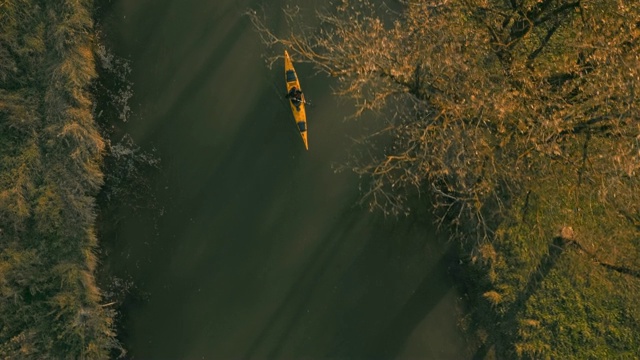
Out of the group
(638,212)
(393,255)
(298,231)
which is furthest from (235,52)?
(638,212)

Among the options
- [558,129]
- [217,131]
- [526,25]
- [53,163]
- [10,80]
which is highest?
[526,25]

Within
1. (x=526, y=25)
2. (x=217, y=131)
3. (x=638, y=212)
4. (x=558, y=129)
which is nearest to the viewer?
(x=558, y=129)

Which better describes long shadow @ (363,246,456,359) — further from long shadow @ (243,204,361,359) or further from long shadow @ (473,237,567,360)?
long shadow @ (243,204,361,359)

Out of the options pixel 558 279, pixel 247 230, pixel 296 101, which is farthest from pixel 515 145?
pixel 247 230

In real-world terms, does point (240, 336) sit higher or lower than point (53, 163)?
lower

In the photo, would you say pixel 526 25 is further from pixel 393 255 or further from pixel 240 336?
pixel 240 336
